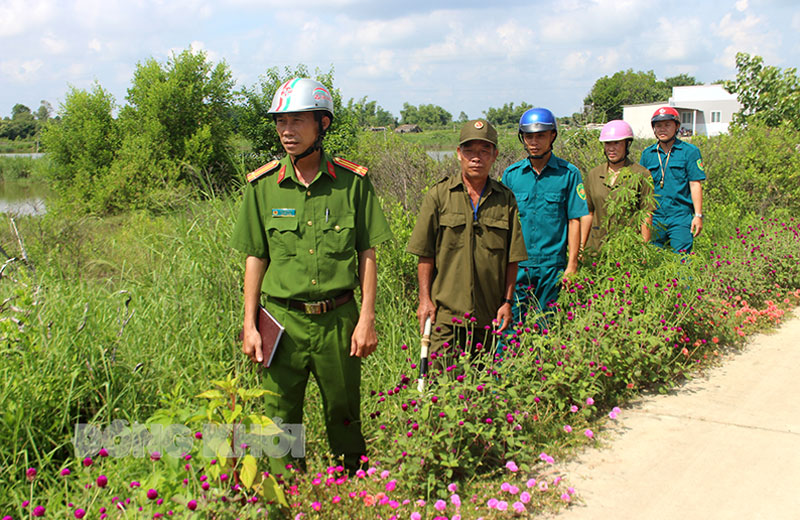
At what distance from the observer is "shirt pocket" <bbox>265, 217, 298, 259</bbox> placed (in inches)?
118

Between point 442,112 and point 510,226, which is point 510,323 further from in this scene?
point 442,112

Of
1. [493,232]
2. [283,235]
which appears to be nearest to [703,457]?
[493,232]

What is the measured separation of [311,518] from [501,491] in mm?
912

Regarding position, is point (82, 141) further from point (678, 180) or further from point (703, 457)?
point (703, 457)

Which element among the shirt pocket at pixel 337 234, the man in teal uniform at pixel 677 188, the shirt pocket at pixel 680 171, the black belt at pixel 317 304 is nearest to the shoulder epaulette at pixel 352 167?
the shirt pocket at pixel 337 234

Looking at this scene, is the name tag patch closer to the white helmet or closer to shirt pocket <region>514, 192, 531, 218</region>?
the white helmet

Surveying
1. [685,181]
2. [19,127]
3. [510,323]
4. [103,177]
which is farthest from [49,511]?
[19,127]

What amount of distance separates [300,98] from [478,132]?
43.0 inches

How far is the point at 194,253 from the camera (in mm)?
4684

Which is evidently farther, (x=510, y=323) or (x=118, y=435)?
(x=510, y=323)

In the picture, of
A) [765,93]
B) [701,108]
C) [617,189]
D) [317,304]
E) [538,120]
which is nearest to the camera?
[317,304]

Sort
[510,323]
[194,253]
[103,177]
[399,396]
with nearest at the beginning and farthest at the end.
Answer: [399,396] < [510,323] < [194,253] < [103,177]

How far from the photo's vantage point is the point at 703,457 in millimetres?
3439

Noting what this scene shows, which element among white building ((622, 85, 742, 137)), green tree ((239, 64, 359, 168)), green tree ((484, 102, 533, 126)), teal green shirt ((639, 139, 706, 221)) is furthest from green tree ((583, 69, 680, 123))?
teal green shirt ((639, 139, 706, 221))
